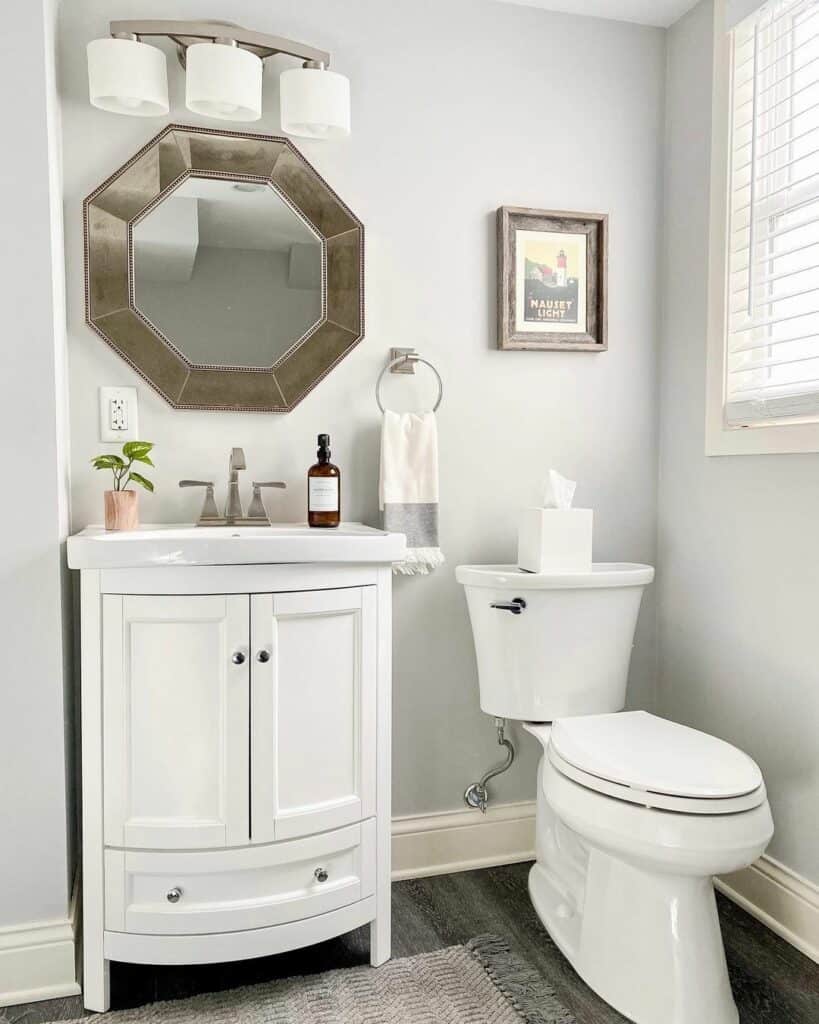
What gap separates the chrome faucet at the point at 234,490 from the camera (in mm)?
1991

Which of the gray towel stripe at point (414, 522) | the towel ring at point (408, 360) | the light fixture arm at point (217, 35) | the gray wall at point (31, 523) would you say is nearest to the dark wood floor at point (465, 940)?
the gray wall at point (31, 523)

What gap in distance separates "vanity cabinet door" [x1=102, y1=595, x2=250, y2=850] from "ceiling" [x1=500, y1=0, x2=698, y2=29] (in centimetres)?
173

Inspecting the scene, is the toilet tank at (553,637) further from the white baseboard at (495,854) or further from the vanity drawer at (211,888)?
the vanity drawer at (211,888)

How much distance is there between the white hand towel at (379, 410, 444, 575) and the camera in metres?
2.05

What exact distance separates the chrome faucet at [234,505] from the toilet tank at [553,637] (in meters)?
0.50

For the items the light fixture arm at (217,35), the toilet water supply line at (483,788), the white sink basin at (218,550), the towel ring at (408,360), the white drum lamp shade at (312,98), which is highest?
the light fixture arm at (217,35)

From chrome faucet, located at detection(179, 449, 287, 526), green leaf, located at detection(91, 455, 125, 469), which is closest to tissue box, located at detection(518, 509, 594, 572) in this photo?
chrome faucet, located at detection(179, 449, 287, 526)

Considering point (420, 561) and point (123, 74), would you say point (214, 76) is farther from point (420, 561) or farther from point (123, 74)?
point (420, 561)

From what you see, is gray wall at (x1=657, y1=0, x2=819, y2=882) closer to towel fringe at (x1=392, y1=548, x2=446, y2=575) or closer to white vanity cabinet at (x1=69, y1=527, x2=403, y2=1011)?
towel fringe at (x1=392, y1=548, x2=446, y2=575)

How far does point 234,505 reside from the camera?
200 cm

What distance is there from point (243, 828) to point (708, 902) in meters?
0.88

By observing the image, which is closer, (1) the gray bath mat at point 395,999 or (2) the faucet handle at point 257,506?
(1) the gray bath mat at point 395,999

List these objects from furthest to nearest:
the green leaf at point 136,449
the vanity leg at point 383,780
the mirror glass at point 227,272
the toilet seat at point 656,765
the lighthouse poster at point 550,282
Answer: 1. the lighthouse poster at point 550,282
2. the mirror glass at point 227,272
3. the green leaf at point 136,449
4. the vanity leg at point 383,780
5. the toilet seat at point 656,765

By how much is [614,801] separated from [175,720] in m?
0.82
